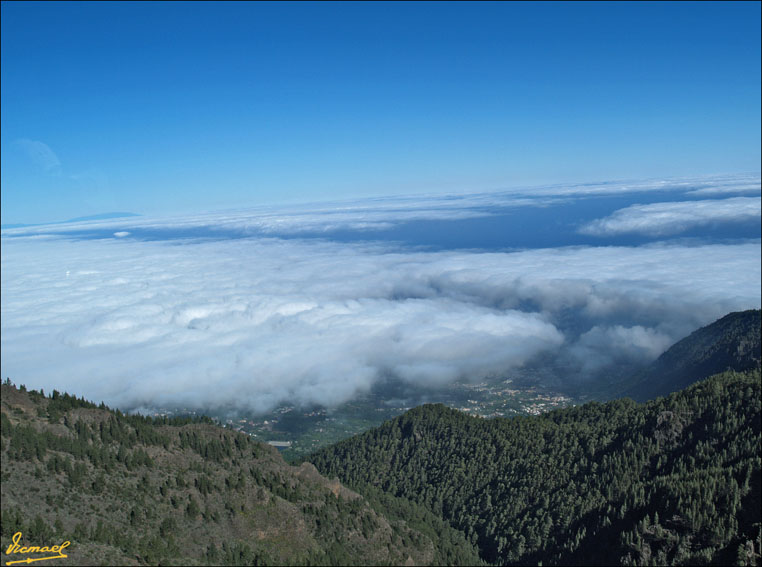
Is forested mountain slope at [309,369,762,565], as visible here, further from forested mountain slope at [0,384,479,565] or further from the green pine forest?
forested mountain slope at [0,384,479,565]

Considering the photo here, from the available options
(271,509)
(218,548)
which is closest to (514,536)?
(271,509)

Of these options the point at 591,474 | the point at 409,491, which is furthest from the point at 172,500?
the point at 591,474

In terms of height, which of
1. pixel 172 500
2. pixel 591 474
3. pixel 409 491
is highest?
pixel 172 500

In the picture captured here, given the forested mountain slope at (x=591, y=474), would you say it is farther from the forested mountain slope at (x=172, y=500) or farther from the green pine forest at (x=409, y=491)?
the forested mountain slope at (x=172, y=500)

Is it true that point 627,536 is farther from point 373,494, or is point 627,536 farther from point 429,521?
point 373,494

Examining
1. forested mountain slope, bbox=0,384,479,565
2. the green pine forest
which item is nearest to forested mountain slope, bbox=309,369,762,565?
the green pine forest

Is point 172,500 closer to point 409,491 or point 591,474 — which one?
point 409,491

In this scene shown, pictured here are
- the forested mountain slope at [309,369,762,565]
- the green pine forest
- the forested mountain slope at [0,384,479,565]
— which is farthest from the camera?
the forested mountain slope at [309,369,762,565]
